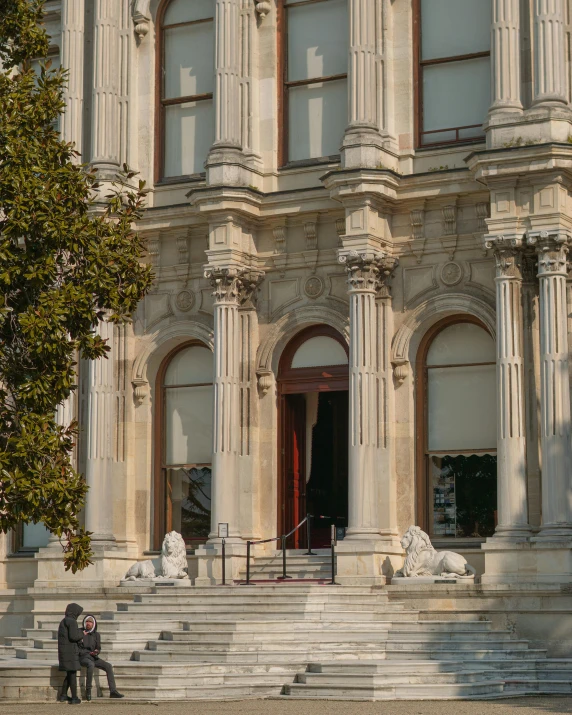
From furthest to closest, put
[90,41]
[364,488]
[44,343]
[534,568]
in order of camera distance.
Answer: [90,41] → [364,488] → [534,568] → [44,343]

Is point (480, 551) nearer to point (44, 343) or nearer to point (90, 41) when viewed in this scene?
point (44, 343)

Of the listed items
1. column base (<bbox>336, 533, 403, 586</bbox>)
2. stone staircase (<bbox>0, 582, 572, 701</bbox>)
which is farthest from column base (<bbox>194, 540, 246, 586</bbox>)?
column base (<bbox>336, 533, 403, 586</bbox>)

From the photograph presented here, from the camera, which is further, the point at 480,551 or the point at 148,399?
the point at 148,399

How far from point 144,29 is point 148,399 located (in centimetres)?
732

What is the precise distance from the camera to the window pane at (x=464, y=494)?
2753 centimetres

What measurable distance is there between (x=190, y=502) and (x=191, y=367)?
2.62 metres

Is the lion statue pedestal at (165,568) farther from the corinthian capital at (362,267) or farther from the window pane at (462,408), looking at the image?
the corinthian capital at (362,267)

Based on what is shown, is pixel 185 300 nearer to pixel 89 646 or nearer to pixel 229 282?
pixel 229 282

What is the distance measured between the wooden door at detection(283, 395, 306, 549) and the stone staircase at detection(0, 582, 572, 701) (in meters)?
2.91

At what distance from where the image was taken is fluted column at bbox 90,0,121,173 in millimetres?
A: 30625

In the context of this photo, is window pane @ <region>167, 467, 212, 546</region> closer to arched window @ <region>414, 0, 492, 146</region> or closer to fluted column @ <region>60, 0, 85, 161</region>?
fluted column @ <region>60, 0, 85, 161</region>

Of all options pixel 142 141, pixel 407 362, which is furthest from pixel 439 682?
pixel 142 141

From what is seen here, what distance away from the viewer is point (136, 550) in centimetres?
3016

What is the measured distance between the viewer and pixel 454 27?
94.3ft
